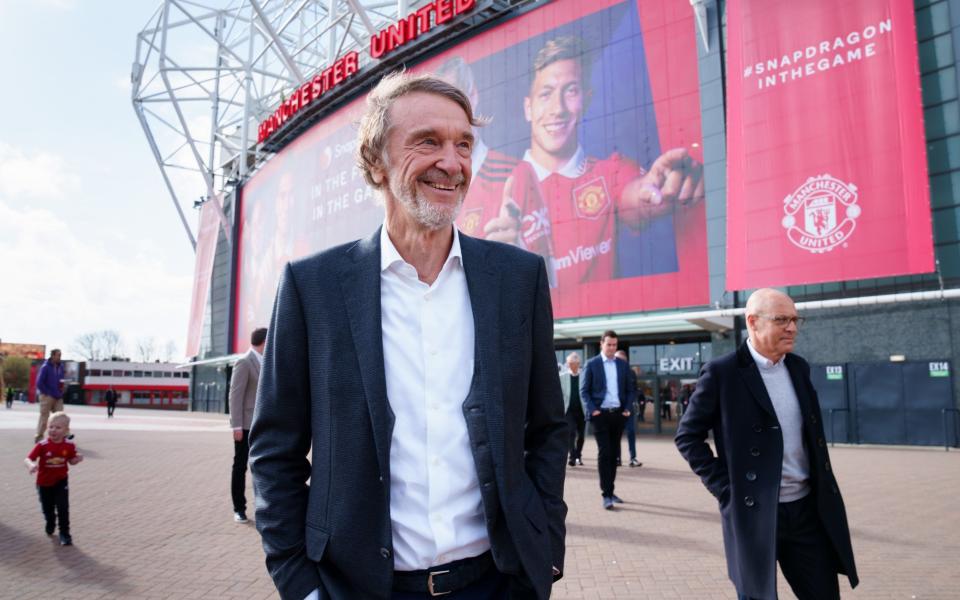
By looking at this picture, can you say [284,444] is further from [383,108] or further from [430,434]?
[383,108]

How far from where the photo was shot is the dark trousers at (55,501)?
229 inches

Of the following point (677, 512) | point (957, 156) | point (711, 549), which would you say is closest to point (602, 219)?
point (957, 156)

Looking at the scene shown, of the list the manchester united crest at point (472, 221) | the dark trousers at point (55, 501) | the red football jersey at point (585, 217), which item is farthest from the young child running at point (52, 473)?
the manchester united crest at point (472, 221)

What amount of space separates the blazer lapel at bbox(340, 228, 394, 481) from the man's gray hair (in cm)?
23

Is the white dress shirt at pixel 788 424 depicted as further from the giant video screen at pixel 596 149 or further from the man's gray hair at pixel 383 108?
the giant video screen at pixel 596 149

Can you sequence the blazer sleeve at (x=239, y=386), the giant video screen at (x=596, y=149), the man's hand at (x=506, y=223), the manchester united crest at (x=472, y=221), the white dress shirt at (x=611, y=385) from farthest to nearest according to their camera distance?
the manchester united crest at (x=472, y=221)
the man's hand at (x=506, y=223)
the giant video screen at (x=596, y=149)
the white dress shirt at (x=611, y=385)
the blazer sleeve at (x=239, y=386)

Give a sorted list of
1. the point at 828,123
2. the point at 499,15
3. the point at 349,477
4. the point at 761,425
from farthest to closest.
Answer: the point at 499,15
the point at 828,123
the point at 761,425
the point at 349,477

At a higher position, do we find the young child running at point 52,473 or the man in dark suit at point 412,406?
the man in dark suit at point 412,406

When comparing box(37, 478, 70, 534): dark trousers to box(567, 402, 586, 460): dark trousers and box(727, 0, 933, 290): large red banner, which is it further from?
box(727, 0, 933, 290): large red banner

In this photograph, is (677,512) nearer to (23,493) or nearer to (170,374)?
(23,493)

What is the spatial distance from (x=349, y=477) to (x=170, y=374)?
94.2 meters

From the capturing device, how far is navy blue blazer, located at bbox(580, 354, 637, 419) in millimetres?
8016

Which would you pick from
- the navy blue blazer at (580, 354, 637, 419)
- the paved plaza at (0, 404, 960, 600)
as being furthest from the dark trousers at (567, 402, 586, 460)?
the navy blue blazer at (580, 354, 637, 419)

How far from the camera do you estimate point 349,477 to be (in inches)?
60.8
